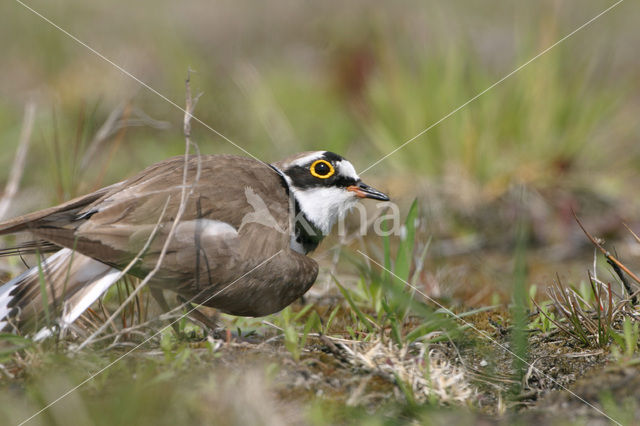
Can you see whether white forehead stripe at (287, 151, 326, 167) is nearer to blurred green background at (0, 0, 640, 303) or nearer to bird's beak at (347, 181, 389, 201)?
bird's beak at (347, 181, 389, 201)

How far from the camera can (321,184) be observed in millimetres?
4324

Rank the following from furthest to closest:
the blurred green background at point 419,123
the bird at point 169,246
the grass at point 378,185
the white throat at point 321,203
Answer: the blurred green background at point 419,123
the white throat at point 321,203
the bird at point 169,246
the grass at point 378,185

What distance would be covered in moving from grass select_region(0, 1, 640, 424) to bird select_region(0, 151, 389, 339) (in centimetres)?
23

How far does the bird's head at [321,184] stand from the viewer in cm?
430

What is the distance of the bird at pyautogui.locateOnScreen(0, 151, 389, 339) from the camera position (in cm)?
330

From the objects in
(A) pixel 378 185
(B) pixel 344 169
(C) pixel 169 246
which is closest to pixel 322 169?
(B) pixel 344 169

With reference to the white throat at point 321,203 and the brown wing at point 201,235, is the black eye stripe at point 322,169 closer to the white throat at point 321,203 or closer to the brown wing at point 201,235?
the white throat at point 321,203

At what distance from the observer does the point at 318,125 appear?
27.8 ft

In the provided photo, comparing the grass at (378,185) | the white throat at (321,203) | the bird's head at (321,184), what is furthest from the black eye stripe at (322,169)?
the grass at (378,185)

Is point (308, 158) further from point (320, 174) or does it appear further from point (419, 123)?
point (419, 123)

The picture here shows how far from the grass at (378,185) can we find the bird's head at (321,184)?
451 millimetres

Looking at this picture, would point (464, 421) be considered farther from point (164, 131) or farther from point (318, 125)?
point (164, 131)

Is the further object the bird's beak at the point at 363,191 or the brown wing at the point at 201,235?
the bird's beak at the point at 363,191

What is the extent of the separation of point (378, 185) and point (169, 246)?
360cm
